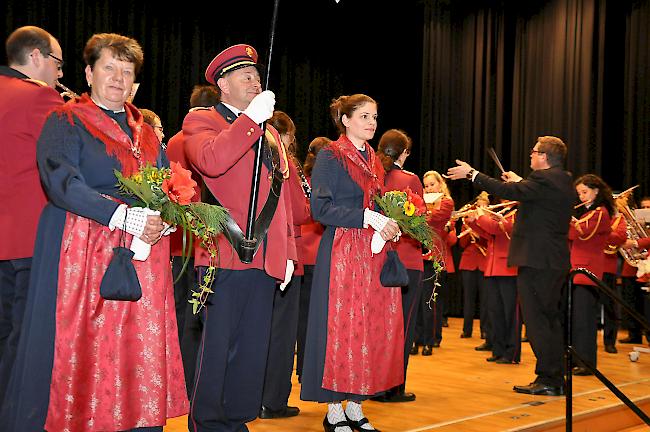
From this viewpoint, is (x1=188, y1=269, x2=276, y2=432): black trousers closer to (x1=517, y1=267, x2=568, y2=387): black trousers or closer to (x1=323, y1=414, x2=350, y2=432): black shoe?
(x1=323, y1=414, x2=350, y2=432): black shoe

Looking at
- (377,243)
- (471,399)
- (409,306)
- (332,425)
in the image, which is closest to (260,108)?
(377,243)

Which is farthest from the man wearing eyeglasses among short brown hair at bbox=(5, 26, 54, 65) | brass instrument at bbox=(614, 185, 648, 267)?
brass instrument at bbox=(614, 185, 648, 267)

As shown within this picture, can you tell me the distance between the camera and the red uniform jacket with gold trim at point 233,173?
Answer: 2805 mm

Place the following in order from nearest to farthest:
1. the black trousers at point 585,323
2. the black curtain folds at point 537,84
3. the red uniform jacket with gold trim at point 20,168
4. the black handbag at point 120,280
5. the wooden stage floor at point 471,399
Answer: the black handbag at point 120,280, the red uniform jacket with gold trim at point 20,168, the wooden stage floor at point 471,399, the black trousers at point 585,323, the black curtain folds at point 537,84

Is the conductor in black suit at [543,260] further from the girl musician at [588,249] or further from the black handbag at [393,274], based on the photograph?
the black handbag at [393,274]

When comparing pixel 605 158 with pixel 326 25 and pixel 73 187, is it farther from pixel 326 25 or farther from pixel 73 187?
pixel 73 187

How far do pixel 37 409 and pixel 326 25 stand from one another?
898cm

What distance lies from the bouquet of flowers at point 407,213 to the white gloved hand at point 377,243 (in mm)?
121

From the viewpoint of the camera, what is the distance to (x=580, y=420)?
15.3 ft

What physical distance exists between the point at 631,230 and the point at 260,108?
6043 millimetres

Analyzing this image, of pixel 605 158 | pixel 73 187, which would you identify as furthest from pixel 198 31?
pixel 73 187

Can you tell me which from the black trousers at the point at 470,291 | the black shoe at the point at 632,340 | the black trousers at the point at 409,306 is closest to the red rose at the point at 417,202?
the black trousers at the point at 409,306

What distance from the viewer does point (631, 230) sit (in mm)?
7879

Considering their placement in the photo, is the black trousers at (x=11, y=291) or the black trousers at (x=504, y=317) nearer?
the black trousers at (x=11, y=291)
